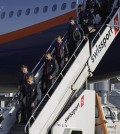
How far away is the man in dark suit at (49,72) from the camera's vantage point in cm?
1394

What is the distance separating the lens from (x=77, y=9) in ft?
53.3

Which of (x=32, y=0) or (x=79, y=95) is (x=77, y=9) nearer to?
(x=32, y=0)

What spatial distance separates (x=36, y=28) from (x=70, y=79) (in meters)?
3.80

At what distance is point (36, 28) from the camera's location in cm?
1731

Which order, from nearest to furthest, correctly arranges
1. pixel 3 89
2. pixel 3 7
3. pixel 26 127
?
pixel 26 127
pixel 3 7
pixel 3 89

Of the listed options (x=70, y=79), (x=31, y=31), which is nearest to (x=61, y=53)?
(x=70, y=79)

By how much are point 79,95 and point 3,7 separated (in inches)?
249

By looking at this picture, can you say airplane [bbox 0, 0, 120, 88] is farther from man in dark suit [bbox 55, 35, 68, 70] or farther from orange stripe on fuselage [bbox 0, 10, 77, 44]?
man in dark suit [bbox 55, 35, 68, 70]

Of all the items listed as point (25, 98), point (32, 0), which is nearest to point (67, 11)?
point (32, 0)

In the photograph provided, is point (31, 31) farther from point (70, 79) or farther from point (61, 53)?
point (70, 79)

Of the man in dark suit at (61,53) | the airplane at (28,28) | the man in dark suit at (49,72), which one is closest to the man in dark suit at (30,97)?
the man in dark suit at (49,72)

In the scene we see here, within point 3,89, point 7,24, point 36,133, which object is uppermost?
point 7,24

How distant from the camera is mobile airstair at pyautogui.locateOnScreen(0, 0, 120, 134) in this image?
43.4ft

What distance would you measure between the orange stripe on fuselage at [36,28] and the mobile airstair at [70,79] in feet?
6.08
